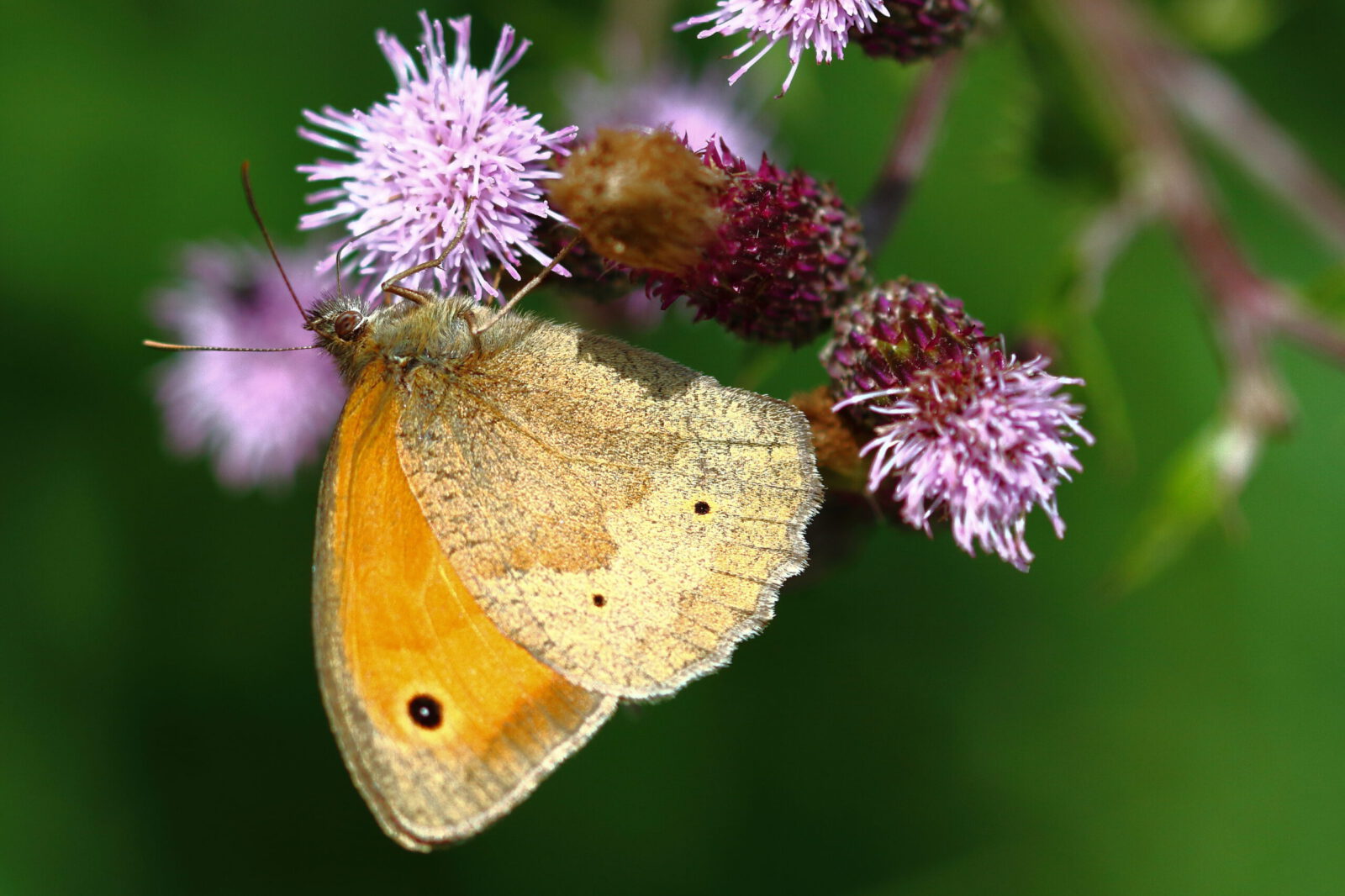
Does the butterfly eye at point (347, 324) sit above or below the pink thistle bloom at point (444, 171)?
below

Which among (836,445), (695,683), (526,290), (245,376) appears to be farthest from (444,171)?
(695,683)

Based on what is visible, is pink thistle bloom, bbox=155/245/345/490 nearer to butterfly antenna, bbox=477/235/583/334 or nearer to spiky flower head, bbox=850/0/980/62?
butterfly antenna, bbox=477/235/583/334

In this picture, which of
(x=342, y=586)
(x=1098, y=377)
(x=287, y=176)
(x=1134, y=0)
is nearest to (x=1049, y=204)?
(x=1134, y=0)

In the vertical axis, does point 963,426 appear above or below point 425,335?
above

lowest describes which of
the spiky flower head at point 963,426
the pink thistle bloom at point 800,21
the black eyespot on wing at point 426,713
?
the black eyespot on wing at point 426,713

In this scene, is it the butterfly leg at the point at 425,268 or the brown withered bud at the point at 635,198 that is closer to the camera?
the brown withered bud at the point at 635,198

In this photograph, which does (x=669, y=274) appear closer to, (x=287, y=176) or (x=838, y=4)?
(x=838, y=4)

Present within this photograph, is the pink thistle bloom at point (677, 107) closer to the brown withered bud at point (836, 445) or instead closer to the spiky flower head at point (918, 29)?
the spiky flower head at point (918, 29)

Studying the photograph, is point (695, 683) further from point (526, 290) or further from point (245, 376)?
point (526, 290)

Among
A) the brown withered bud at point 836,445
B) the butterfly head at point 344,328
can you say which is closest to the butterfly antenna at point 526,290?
the butterfly head at point 344,328
